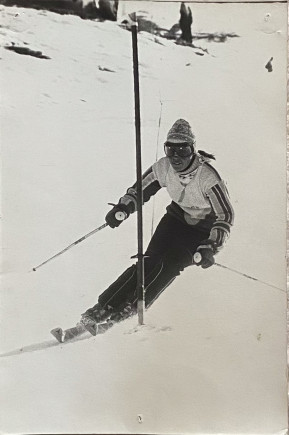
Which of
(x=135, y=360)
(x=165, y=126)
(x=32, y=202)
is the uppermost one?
(x=165, y=126)

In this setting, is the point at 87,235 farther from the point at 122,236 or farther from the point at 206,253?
the point at 206,253

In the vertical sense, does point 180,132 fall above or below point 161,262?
above

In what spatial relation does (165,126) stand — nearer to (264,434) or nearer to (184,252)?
(184,252)

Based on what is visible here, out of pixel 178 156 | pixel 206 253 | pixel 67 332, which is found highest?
pixel 178 156

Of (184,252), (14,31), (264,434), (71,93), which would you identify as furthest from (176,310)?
(14,31)

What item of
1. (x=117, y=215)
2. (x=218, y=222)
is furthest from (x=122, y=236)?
(x=218, y=222)
